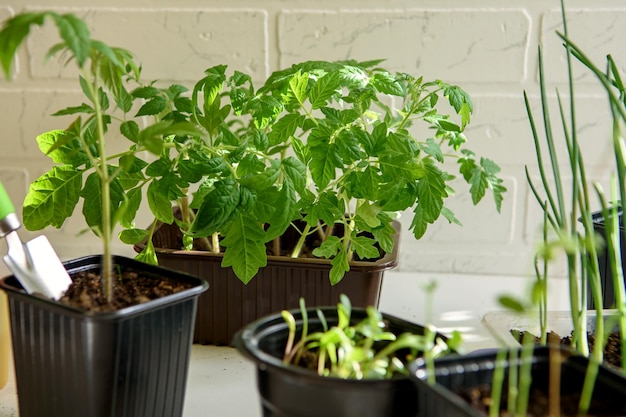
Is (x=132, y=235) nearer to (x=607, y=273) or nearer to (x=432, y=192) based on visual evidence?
(x=432, y=192)

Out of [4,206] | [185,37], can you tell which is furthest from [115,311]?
[185,37]

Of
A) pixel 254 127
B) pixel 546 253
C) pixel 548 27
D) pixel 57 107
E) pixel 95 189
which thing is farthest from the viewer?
pixel 57 107

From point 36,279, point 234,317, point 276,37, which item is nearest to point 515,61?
point 276,37

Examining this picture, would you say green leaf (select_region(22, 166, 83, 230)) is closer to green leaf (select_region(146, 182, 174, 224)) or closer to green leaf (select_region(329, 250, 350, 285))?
green leaf (select_region(146, 182, 174, 224))

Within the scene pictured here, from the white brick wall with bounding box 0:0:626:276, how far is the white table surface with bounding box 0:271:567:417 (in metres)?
0.11

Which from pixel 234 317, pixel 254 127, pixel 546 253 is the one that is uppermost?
pixel 254 127

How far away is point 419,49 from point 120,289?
0.73 m

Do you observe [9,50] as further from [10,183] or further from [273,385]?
[10,183]

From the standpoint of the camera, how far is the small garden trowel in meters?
0.71

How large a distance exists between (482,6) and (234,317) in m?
0.67

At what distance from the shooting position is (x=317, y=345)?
2.10ft

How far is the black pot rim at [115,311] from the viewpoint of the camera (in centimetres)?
63

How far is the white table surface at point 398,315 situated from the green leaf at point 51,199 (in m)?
0.22

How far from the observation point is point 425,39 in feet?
4.09
